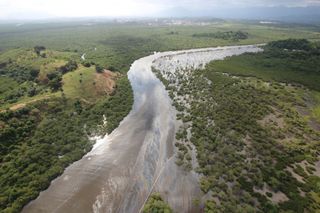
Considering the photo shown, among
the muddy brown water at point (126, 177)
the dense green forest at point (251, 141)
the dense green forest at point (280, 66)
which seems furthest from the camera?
the dense green forest at point (280, 66)

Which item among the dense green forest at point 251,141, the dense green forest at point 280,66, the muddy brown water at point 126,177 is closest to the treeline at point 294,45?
the dense green forest at point 280,66

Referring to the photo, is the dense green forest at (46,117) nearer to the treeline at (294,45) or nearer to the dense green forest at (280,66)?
the dense green forest at (280,66)

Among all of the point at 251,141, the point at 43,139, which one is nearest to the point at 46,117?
the point at 43,139

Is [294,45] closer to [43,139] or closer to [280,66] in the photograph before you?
[280,66]

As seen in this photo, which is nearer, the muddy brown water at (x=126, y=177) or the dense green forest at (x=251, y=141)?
the muddy brown water at (x=126, y=177)

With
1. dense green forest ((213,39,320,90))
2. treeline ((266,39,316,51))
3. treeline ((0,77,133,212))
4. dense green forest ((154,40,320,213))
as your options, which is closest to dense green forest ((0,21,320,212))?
treeline ((0,77,133,212))

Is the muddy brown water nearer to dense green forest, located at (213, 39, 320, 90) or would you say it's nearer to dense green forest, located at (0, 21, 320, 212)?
dense green forest, located at (0, 21, 320, 212)
